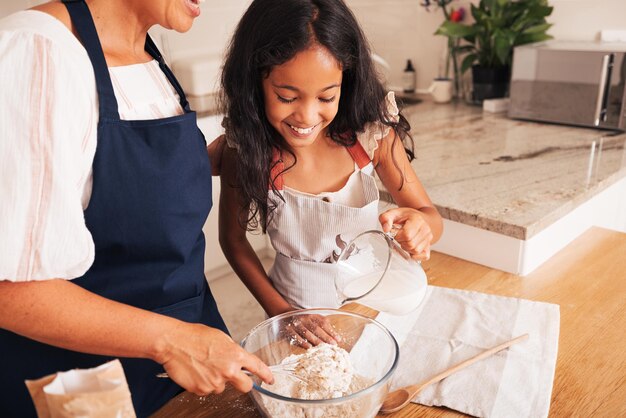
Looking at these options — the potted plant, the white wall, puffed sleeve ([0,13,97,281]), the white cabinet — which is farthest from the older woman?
the potted plant

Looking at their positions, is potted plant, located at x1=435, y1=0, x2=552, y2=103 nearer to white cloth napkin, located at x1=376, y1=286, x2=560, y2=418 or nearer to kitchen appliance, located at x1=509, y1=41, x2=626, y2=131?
kitchen appliance, located at x1=509, y1=41, x2=626, y2=131

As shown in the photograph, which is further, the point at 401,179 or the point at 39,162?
the point at 401,179

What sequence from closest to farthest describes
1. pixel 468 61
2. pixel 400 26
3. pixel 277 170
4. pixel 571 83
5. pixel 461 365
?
pixel 461 365, pixel 277 170, pixel 571 83, pixel 468 61, pixel 400 26

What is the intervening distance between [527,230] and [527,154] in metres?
0.69

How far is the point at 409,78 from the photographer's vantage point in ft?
9.14

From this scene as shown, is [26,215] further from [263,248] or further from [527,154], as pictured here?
[263,248]

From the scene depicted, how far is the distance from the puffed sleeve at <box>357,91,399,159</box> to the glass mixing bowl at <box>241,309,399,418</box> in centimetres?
47

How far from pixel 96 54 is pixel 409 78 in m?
2.25

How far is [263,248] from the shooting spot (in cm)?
252

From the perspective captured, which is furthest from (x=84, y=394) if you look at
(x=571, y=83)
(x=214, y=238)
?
(x=571, y=83)

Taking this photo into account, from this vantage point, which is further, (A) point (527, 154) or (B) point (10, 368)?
(A) point (527, 154)

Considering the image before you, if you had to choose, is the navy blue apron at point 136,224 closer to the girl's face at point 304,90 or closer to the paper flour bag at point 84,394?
the girl's face at point 304,90

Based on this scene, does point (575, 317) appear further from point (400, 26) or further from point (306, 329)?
point (400, 26)

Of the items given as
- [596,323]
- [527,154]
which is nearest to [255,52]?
[596,323]
